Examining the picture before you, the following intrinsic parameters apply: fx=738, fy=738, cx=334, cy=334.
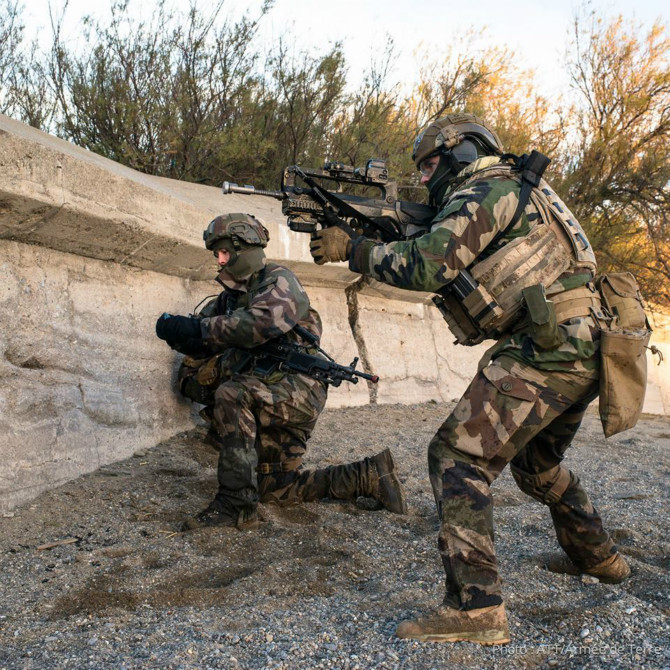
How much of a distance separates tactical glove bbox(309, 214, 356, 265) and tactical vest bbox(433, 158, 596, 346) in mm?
447

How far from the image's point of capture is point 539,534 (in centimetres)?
348

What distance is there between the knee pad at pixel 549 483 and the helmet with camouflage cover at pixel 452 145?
113 centimetres

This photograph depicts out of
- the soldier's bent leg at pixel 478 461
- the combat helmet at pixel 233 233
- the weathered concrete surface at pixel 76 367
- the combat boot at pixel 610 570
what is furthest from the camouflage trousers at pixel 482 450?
the weathered concrete surface at pixel 76 367

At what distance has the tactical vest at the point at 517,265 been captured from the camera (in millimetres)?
2521

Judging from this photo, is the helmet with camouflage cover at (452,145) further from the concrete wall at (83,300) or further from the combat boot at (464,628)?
the concrete wall at (83,300)

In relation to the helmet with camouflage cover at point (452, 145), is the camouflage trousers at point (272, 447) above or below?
below

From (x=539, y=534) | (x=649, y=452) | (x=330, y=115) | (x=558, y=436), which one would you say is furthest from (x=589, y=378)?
(x=330, y=115)

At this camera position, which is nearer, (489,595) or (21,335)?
(489,595)

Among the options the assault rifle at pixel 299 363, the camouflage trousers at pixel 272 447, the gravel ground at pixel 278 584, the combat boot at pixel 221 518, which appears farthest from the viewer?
the assault rifle at pixel 299 363

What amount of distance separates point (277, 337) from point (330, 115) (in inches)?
169

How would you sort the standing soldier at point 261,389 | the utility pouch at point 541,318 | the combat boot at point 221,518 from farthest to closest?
the standing soldier at point 261,389 < the combat boot at point 221,518 < the utility pouch at point 541,318

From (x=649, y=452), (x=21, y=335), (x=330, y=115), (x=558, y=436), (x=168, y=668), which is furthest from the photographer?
(x=330, y=115)

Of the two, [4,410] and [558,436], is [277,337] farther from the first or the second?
[558,436]

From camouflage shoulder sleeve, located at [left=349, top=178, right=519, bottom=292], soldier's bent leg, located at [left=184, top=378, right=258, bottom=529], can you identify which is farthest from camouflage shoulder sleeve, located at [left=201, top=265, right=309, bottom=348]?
camouflage shoulder sleeve, located at [left=349, top=178, right=519, bottom=292]
